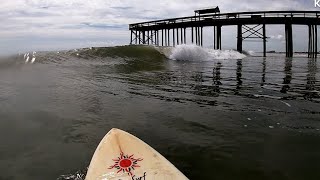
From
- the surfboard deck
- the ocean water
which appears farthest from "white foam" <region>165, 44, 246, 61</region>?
the surfboard deck

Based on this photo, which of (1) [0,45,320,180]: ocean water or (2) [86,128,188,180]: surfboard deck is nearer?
(2) [86,128,188,180]: surfboard deck

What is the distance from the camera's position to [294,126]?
23.5 ft

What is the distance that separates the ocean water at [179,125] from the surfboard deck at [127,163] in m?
0.63

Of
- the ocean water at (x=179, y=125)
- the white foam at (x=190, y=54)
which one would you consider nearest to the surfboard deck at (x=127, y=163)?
the ocean water at (x=179, y=125)

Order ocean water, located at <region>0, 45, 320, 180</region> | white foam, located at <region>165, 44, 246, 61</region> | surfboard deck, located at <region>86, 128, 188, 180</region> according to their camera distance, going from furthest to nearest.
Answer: white foam, located at <region>165, 44, 246, 61</region> → ocean water, located at <region>0, 45, 320, 180</region> → surfboard deck, located at <region>86, 128, 188, 180</region>

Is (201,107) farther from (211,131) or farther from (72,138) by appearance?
(72,138)

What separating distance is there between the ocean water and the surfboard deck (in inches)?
24.6

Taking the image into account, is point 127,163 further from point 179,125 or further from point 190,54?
point 190,54

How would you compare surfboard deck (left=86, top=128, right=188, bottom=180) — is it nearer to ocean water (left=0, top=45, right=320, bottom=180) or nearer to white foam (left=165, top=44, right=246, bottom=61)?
ocean water (left=0, top=45, right=320, bottom=180)

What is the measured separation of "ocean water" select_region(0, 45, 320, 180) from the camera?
17.5 feet

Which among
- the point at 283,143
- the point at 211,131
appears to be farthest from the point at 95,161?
the point at 283,143

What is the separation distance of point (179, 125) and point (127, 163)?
2.99 meters

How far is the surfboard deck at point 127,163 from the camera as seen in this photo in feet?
14.6

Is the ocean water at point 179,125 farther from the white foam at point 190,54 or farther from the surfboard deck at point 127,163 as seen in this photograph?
the white foam at point 190,54
